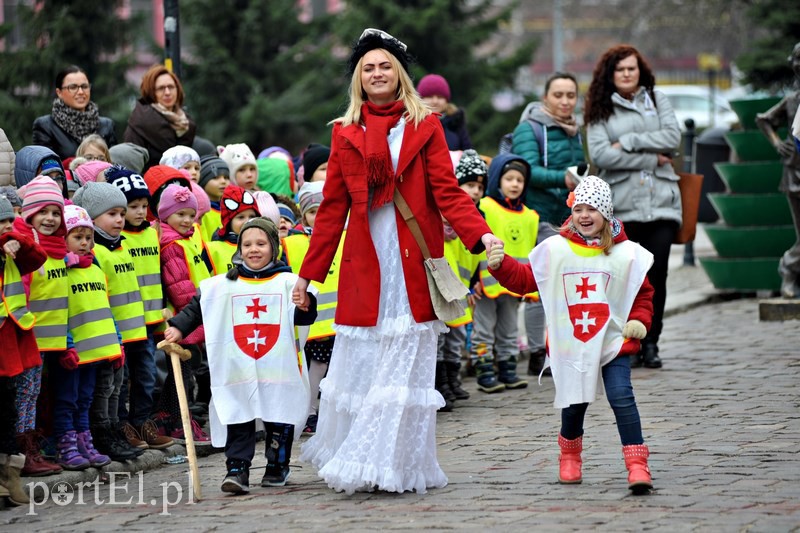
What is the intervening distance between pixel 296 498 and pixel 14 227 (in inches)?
74.1

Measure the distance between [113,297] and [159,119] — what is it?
114 inches

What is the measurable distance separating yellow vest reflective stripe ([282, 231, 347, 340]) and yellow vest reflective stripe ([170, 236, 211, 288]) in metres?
0.55

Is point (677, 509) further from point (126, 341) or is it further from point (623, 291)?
point (126, 341)

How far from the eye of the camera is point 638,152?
10750 millimetres

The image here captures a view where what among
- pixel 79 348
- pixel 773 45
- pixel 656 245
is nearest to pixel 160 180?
pixel 79 348

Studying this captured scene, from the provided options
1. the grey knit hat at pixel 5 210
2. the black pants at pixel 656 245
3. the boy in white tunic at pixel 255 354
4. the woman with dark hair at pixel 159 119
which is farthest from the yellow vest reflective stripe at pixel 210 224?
the black pants at pixel 656 245

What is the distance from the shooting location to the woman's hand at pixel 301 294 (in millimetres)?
6992

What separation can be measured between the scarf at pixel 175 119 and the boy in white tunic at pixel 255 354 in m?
3.56

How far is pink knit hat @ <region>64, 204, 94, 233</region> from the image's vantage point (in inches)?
296

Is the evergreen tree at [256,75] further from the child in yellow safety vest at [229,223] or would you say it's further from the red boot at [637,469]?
→ the red boot at [637,469]

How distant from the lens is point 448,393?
9.84 m

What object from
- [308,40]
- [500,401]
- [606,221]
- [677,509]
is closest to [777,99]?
[500,401]

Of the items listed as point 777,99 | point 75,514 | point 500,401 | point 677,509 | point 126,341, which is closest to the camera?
point 677,509

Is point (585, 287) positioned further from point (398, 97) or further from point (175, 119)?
point (175, 119)
